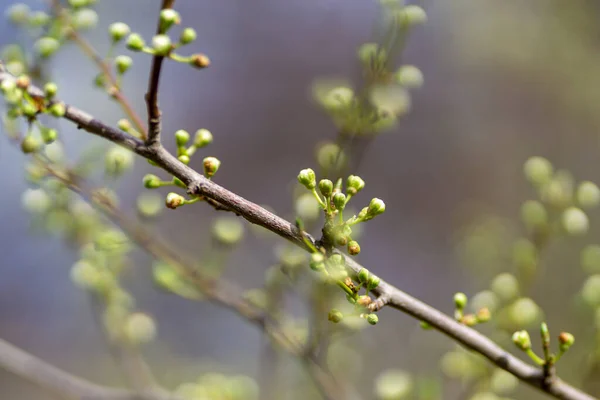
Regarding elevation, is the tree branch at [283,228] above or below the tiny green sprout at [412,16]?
below

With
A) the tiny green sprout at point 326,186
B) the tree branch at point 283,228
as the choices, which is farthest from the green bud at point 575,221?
the tiny green sprout at point 326,186

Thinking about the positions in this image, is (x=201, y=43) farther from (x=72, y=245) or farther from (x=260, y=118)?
(x=72, y=245)

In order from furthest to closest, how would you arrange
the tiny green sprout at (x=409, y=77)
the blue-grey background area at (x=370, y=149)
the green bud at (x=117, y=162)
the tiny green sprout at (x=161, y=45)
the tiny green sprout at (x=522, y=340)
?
the blue-grey background area at (x=370, y=149) < the green bud at (x=117, y=162) < the tiny green sprout at (x=409, y=77) < the tiny green sprout at (x=522, y=340) < the tiny green sprout at (x=161, y=45)

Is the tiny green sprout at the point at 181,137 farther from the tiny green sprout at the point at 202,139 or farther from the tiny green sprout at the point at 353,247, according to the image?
the tiny green sprout at the point at 353,247

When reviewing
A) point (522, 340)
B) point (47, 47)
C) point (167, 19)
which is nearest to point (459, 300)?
point (522, 340)

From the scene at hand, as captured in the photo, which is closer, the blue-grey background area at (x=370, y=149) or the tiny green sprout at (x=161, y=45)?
the tiny green sprout at (x=161, y=45)

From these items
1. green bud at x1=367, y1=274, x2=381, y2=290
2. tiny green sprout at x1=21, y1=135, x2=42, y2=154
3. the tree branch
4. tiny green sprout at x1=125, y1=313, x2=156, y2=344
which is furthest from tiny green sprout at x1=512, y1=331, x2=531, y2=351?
tiny green sprout at x1=125, y1=313, x2=156, y2=344

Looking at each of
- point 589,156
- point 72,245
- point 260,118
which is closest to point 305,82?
point 260,118
